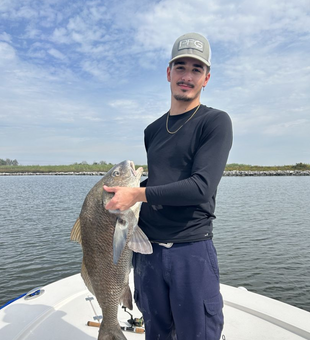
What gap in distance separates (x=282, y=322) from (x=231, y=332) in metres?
0.67

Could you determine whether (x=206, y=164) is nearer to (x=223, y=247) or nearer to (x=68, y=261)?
(x=68, y=261)

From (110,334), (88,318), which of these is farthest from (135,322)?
(110,334)

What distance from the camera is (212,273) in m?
2.37

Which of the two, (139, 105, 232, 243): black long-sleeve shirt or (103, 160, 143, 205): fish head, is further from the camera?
(103, 160, 143, 205): fish head

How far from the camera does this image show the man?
221 cm

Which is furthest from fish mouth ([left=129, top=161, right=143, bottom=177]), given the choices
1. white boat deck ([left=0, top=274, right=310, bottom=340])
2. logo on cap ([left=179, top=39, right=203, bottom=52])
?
white boat deck ([left=0, top=274, right=310, bottom=340])

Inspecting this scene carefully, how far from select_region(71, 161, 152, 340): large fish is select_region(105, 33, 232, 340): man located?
14cm

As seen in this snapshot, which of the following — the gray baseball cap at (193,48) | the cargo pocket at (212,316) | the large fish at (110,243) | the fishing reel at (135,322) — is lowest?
the fishing reel at (135,322)

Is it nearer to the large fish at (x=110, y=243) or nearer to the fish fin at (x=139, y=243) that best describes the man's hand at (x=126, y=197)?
the large fish at (x=110, y=243)

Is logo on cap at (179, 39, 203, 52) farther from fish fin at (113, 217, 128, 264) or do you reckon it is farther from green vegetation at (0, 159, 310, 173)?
green vegetation at (0, 159, 310, 173)

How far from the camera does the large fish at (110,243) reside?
8.02ft

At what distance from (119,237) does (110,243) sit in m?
Answer: 0.12

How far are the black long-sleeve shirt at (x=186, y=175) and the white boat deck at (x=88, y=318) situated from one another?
191 cm

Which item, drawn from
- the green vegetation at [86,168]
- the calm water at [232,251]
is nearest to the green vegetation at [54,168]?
the green vegetation at [86,168]
